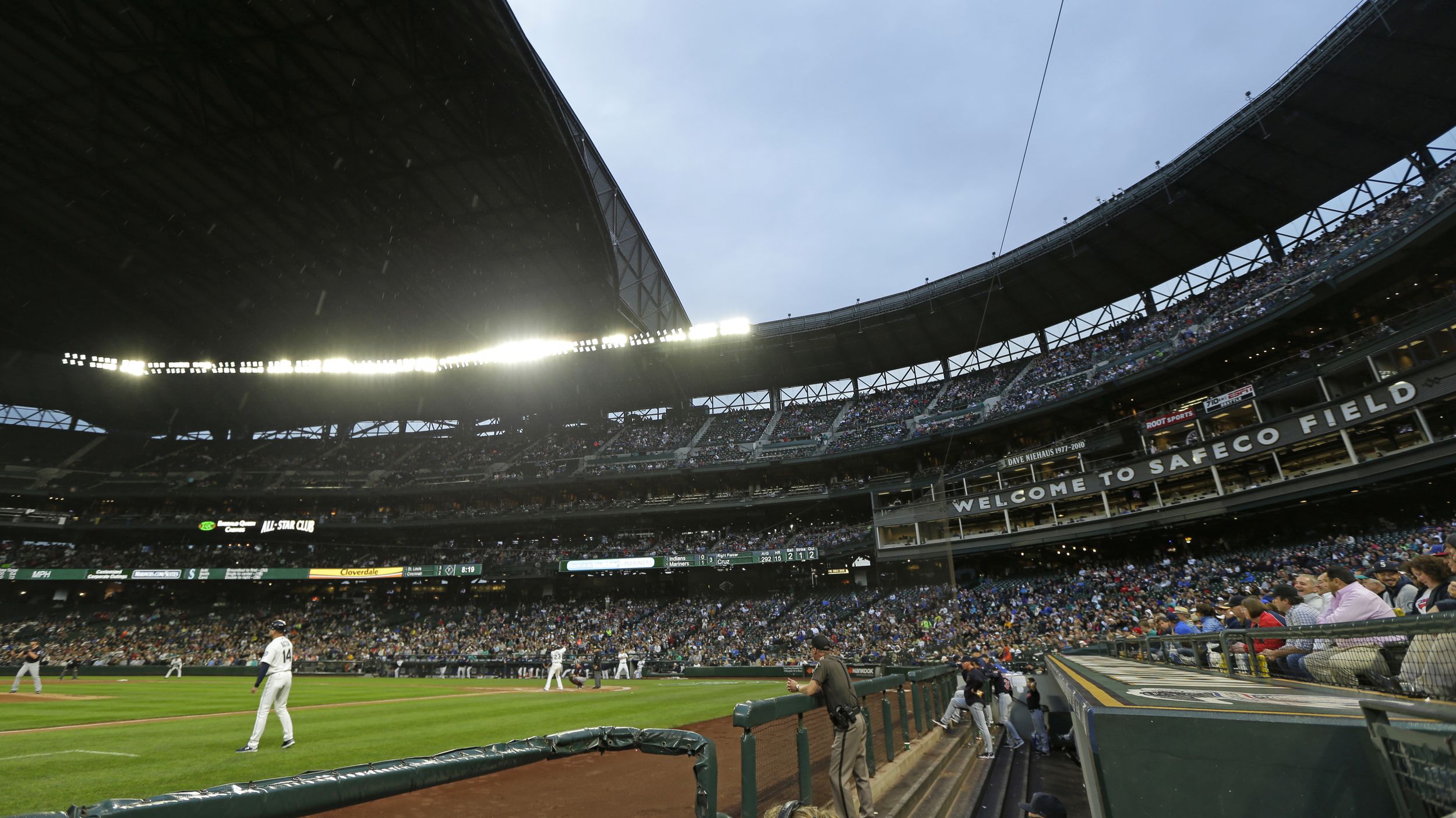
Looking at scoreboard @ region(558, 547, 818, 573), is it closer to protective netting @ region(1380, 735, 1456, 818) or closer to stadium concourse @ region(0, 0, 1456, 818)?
stadium concourse @ region(0, 0, 1456, 818)

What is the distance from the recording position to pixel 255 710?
54.3ft

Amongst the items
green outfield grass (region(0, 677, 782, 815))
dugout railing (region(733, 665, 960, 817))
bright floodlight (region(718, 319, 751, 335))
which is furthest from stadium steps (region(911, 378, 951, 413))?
dugout railing (region(733, 665, 960, 817))

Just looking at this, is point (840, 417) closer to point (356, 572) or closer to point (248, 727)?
point (356, 572)

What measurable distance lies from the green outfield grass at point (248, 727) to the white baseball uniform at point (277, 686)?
0.34 m

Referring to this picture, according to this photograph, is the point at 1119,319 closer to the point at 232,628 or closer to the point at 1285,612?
the point at 1285,612

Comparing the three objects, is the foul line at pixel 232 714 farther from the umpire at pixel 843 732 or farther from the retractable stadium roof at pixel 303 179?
the retractable stadium roof at pixel 303 179

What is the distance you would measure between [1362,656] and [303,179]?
3442 cm

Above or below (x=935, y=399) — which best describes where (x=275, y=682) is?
below

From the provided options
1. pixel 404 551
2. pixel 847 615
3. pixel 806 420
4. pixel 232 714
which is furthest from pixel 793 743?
pixel 404 551

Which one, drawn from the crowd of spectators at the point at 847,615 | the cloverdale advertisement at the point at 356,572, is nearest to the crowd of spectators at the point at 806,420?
the crowd of spectators at the point at 847,615

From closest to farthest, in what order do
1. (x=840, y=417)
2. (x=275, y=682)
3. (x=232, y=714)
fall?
1. (x=275, y=682)
2. (x=232, y=714)
3. (x=840, y=417)

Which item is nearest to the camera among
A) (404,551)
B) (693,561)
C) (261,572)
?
(693,561)

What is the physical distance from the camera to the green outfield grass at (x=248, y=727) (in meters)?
7.53

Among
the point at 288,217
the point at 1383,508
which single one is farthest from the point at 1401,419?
the point at 288,217
